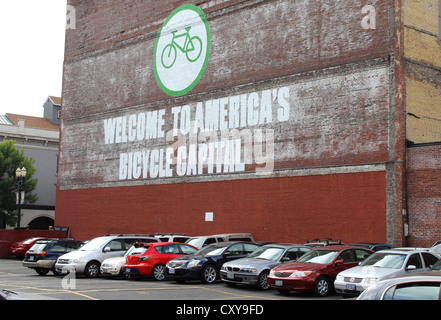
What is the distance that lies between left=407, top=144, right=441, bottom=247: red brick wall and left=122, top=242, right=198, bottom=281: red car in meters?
10.7

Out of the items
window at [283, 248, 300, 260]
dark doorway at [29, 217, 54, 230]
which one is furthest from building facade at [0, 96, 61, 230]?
window at [283, 248, 300, 260]

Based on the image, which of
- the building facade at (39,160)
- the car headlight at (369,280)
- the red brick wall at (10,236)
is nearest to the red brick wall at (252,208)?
the red brick wall at (10,236)

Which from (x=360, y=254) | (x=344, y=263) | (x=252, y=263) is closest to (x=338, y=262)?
(x=344, y=263)

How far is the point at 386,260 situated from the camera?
14391 millimetres

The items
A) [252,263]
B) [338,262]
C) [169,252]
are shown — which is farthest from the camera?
[169,252]

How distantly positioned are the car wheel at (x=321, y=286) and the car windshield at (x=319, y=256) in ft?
2.02

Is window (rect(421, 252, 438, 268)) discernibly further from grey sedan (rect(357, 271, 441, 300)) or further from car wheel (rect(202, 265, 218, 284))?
grey sedan (rect(357, 271, 441, 300))

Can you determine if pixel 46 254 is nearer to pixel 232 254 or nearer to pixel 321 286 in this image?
pixel 232 254

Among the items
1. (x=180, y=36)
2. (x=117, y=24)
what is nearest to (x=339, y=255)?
(x=180, y=36)

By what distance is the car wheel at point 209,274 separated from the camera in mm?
18250

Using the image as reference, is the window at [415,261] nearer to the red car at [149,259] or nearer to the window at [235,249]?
the window at [235,249]

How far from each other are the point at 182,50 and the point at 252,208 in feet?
39.9

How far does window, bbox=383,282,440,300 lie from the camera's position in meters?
5.49
